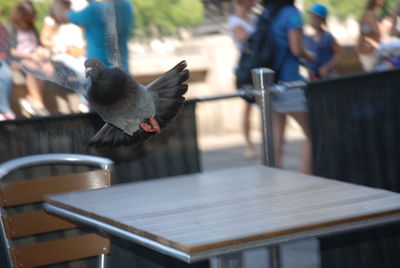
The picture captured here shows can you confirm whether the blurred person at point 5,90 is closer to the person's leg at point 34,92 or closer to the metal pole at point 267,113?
the person's leg at point 34,92

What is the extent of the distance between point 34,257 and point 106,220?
67 cm

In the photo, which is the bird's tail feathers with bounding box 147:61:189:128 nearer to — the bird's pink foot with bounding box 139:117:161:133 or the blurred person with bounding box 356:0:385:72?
the bird's pink foot with bounding box 139:117:161:133

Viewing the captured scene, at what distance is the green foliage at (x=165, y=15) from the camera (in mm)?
13156

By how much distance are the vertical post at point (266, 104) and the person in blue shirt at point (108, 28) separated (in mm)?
575

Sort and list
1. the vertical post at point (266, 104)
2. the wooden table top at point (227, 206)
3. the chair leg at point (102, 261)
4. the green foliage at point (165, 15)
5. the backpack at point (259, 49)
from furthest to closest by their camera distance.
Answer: the green foliage at point (165, 15) → the backpack at point (259, 49) → the vertical post at point (266, 104) → the chair leg at point (102, 261) → the wooden table top at point (227, 206)

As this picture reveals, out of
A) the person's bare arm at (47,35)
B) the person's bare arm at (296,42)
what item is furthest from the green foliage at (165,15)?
the person's bare arm at (296,42)

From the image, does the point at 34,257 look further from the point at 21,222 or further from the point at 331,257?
the point at 331,257

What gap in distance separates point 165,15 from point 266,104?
9.71 meters

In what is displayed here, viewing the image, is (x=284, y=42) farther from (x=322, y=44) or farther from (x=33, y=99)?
(x=33, y=99)

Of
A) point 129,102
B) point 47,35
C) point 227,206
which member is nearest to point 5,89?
point 47,35

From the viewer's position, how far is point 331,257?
13.1 feet

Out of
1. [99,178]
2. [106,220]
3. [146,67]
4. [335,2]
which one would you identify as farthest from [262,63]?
[335,2]

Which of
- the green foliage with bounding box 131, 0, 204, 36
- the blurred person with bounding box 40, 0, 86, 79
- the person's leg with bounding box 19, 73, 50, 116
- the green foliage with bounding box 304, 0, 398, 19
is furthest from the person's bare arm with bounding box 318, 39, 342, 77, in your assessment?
the green foliage with bounding box 304, 0, 398, 19

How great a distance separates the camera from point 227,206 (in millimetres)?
2943
